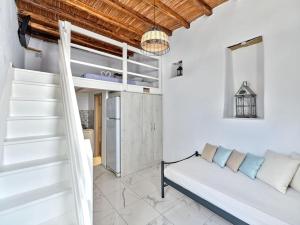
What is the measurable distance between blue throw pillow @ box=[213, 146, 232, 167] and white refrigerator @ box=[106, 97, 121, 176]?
2.03 meters

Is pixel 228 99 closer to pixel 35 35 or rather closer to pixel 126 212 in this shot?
pixel 126 212

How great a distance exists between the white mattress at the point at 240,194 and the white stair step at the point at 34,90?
2.17 m

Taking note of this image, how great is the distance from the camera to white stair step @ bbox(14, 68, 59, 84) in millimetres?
2213

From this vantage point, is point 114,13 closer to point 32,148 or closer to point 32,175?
point 32,148

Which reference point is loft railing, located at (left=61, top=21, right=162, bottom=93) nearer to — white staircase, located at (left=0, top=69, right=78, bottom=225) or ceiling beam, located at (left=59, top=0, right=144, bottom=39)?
ceiling beam, located at (left=59, top=0, right=144, bottom=39)

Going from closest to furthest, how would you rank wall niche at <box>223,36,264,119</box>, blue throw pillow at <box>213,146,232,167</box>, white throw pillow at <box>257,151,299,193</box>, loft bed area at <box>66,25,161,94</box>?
white throw pillow at <box>257,151,299,193</box>
blue throw pillow at <box>213,146,232,167</box>
wall niche at <box>223,36,264,119</box>
loft bed area at <box>66,25,161,94</box>

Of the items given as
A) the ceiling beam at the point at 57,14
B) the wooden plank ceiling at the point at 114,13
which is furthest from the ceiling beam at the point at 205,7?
the ceiling beam at the point at 57,14

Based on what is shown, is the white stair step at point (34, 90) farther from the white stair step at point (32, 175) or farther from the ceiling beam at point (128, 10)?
the ceiling beam at point (128, 10)

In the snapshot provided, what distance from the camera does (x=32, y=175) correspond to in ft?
4.51

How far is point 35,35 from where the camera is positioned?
4176 mm

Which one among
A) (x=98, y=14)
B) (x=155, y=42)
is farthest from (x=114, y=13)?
(x=155, y=42)

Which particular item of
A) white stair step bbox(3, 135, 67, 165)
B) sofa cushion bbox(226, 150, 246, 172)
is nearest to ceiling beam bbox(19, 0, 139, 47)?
white stair step bbox(3, 135, 67, 165)

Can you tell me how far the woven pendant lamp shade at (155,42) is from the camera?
7.10 ft

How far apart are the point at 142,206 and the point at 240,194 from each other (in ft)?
4.59
